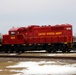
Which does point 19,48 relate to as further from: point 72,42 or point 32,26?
point 72,42

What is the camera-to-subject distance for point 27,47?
40.2m

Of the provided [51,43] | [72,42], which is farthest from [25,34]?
[72,42]

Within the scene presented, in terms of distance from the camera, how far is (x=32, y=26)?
41.5 metres

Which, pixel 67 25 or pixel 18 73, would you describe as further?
pixel 67 25

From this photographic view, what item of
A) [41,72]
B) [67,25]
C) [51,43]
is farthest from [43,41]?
[41,72]

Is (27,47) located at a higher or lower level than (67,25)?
lower

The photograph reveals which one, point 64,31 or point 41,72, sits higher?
point 64,31

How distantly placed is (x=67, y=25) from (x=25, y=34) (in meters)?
6.18

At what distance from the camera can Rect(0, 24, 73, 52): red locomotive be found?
39.5 meters

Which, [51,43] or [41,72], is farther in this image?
[51,43]

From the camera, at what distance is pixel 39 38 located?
40.8m

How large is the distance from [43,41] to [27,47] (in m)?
2.42

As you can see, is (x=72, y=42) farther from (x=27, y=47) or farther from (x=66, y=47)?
(x=27, y=47)

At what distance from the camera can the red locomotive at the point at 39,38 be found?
39500 mm
